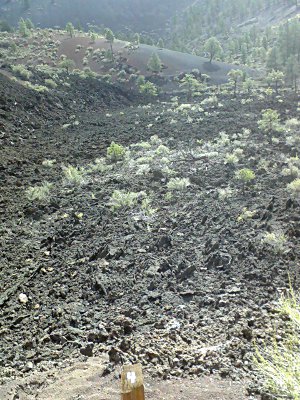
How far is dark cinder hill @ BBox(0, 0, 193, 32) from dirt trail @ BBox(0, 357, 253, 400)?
137m

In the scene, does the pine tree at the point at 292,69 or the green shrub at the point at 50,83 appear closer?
the green shrub at the point at 50,83

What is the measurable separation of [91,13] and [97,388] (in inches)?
5972

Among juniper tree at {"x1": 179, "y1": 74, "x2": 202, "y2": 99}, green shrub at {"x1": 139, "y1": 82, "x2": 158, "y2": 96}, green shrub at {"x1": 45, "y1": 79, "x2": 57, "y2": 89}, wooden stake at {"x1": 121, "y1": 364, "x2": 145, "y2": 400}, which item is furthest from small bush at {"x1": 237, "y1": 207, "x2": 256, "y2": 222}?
green shrub at {"x1": 139, "y1": 82, "x2": 158, "y2": 96}

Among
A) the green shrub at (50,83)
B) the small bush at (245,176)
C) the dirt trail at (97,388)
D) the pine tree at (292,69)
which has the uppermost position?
the dirt trail at (97,388)

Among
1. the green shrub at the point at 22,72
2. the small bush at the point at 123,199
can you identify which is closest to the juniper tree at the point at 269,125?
the small bush at the point at 123,199

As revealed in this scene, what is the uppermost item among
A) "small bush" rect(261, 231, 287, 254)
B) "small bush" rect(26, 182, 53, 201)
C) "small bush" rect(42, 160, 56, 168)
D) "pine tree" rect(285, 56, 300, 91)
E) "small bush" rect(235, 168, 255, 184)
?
"small bush" rect(261, 231, 287, 254)

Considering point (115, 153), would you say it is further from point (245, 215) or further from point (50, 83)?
point (50, 83)

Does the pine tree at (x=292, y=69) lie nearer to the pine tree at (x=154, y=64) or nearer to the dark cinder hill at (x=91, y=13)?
the pine tree at (x=154, y=64)

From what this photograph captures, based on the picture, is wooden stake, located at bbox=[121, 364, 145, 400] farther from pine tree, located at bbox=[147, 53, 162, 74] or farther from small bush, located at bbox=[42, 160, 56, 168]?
pine tree, located at bbox=[147, 53, 162, 74]

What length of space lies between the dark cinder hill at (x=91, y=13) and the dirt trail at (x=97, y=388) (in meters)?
137

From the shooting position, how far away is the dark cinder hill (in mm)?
133750

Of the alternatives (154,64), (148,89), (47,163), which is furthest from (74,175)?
(154,64)

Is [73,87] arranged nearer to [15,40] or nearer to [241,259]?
[15,40]

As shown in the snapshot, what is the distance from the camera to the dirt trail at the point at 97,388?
16.8 ft
